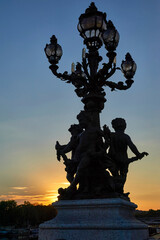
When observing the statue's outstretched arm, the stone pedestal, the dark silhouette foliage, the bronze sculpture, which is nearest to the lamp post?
the bronze sculpture

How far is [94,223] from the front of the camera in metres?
6.76

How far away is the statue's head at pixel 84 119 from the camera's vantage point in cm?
791

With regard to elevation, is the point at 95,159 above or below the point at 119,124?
below

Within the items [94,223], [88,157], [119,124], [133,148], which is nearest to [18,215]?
[119,124]

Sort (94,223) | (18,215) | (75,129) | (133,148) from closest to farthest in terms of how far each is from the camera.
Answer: (94,223), (133,148), (75,129), (18,215)

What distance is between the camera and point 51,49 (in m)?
8.74

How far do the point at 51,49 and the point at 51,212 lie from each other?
78049 mm

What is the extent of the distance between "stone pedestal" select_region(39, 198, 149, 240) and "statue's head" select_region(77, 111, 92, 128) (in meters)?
1.93

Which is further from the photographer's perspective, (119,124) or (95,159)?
(119,124)

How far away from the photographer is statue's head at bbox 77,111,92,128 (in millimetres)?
7914

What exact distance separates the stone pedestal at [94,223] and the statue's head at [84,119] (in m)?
1.93

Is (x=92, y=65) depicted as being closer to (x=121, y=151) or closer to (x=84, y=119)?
(x=84, y=119)

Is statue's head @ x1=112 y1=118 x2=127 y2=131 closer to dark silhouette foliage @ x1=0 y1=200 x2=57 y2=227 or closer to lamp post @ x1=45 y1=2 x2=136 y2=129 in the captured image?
lamp post @ x1=45 y1=2 x2=136 y2=129

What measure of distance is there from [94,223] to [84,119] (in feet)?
8.59
